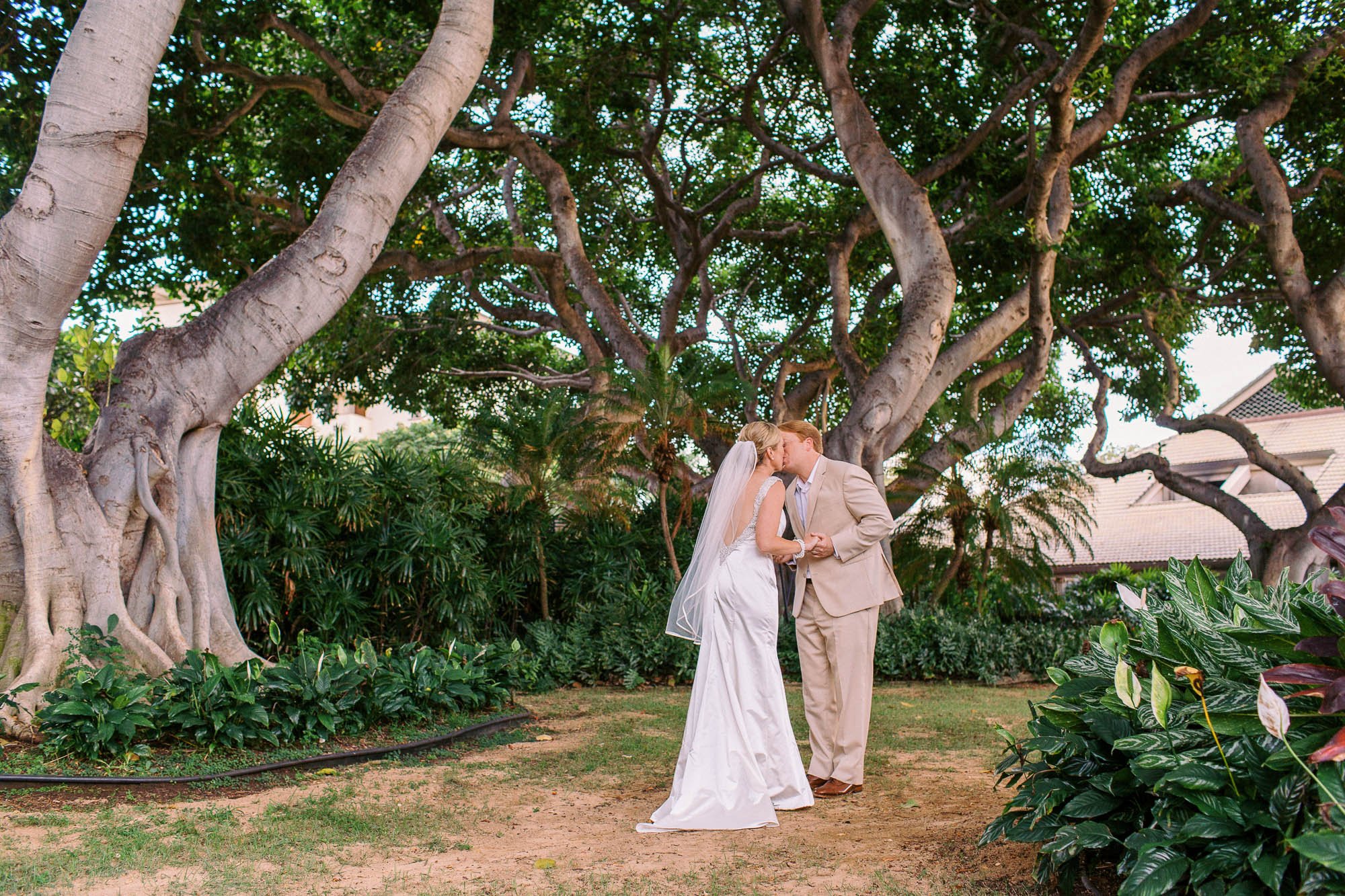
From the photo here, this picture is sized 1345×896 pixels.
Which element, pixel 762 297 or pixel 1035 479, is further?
pixel 762 297

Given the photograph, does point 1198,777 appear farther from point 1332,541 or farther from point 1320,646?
point 1332,541

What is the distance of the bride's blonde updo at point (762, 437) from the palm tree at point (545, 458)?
7.39 m

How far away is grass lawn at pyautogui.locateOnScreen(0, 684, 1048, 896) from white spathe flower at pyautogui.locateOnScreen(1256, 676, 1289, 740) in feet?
4.86

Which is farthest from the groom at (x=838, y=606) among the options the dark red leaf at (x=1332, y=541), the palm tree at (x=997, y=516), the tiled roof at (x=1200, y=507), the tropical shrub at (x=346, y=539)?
the tiled roof at (x=1200, y=507)

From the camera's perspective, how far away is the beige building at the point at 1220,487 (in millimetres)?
24453

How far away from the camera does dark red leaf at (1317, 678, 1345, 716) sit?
2.82 metres

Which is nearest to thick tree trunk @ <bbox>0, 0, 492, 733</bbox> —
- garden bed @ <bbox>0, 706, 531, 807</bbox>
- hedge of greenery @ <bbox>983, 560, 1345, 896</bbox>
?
garden bed @ <bbox>0, 706, 531, 807</bbox>

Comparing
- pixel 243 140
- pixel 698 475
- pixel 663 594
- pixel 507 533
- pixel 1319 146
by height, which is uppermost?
pixel 243 140

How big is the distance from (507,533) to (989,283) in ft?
28.2

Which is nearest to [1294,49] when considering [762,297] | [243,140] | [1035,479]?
[1035,479]

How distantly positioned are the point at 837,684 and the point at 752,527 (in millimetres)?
1040

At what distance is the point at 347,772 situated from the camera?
6.36 metres

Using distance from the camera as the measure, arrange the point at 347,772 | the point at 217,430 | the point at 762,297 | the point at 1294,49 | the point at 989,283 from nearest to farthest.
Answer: the point at 347,772
the point at 217,430
the point at 1294,49
the point at 989,283
the point at 762,297

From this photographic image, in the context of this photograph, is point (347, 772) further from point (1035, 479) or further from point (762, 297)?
point (762, 297)
